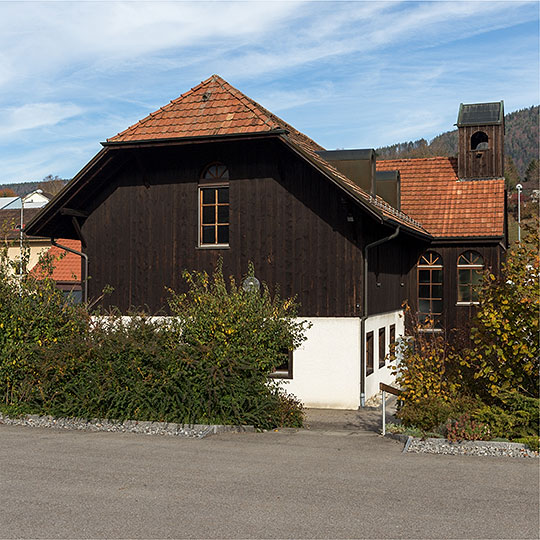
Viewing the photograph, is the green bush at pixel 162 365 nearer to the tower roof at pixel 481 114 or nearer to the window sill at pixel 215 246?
the window sill at pixel 215 246

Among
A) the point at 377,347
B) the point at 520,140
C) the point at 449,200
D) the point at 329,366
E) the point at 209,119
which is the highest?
the point at 520,140

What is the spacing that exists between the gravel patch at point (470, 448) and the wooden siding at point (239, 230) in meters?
5.86

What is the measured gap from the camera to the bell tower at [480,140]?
86.0ft

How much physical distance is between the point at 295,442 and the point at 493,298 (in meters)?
3.94

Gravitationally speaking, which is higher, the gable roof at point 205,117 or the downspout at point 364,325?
the gable roof at point 205,117

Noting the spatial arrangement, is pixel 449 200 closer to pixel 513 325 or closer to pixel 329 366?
pixel 329 366

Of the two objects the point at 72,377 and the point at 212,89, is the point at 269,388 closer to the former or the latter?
the point at 72,377

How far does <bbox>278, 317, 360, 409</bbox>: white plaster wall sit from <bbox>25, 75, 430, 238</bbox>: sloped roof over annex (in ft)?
9.16

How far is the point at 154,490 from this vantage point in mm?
8664

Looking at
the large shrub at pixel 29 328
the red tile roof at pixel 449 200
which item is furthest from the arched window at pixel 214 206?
the red tile roof at pixel 449 200

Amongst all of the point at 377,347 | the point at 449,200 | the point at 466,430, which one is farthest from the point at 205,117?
the point at 449,200

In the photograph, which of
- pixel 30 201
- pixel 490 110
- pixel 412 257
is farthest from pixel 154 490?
pixel 30 201

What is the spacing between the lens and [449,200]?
2525 centimetres

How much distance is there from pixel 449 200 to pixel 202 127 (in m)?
11.2
